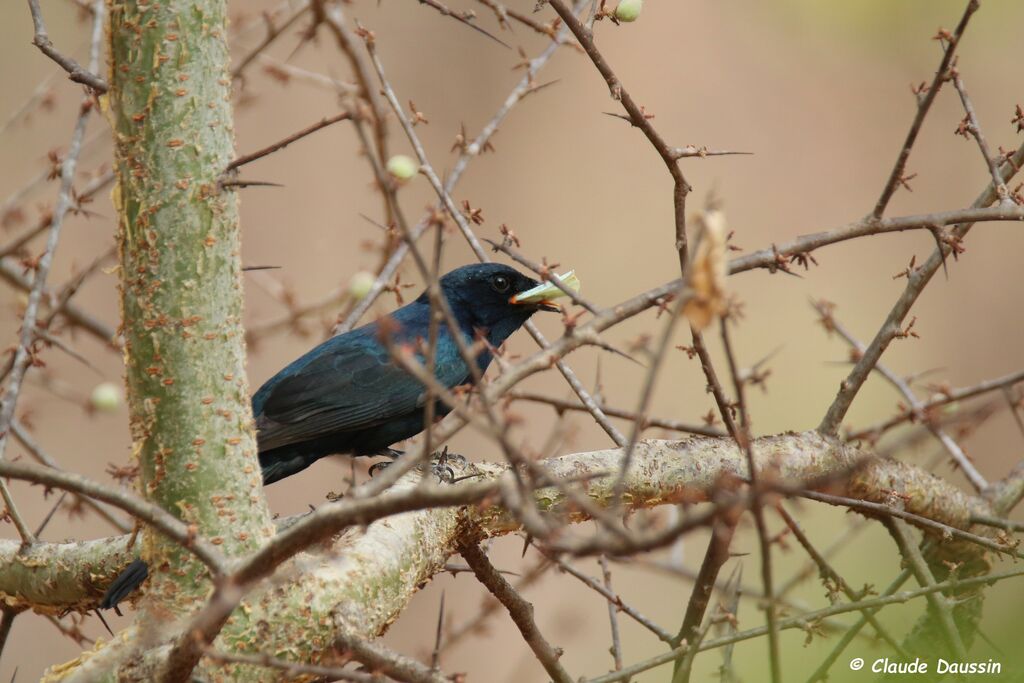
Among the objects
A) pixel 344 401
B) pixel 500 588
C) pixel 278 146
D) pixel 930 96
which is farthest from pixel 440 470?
pixel 930 96

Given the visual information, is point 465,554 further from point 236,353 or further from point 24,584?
point 24,584

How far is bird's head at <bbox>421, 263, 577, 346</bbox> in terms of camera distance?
465 centimetres

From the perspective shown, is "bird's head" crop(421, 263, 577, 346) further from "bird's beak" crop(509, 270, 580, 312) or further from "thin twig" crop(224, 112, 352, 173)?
"thin twig" crop(224, 112, 352, 173)

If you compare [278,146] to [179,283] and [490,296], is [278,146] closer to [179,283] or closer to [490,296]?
[179,283]

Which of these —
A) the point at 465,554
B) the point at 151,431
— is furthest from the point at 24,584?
the point at 465,554

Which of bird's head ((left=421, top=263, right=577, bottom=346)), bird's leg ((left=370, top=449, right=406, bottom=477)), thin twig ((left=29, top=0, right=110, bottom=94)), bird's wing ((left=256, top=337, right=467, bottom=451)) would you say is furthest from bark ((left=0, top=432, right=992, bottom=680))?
bird's head ((left=421, top=263, right=577, bottom=346))

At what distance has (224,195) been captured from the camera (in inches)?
97.0

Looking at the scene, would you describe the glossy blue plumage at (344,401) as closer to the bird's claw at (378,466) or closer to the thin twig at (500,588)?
the bird's claw at (378,466)

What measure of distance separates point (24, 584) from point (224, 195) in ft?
4.55

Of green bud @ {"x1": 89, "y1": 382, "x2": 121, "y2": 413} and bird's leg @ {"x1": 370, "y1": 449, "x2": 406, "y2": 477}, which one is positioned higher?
bird's leg @ {"x1": 370, "y1": 449, "x2": 406, "y2": 477}

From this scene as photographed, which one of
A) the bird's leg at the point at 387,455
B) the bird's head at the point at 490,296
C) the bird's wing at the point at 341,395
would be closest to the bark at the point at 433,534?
the bird's wing at the point at 341,395

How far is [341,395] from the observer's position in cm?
420

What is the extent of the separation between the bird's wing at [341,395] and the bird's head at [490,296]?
425 mm

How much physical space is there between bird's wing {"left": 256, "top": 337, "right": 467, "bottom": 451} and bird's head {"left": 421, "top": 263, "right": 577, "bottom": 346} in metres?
0.43
